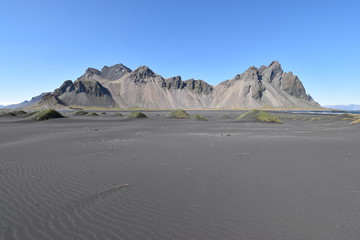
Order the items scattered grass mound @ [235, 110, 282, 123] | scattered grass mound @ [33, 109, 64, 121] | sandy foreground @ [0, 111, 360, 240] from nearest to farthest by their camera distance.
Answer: sandy foreground @ [0, 111, 360, 240], scattered grass mound @ [235, 110, 282, 123], scattered grass mound @ [33, 109, 64, 121]

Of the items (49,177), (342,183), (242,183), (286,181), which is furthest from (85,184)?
(342,183)

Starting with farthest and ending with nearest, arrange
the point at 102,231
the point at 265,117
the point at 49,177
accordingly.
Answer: the point at 265,117, the point at 49,177, the point at 102,231

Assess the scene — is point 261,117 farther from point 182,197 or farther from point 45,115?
point 45,115

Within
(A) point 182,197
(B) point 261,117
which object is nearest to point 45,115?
(B) point 261,117

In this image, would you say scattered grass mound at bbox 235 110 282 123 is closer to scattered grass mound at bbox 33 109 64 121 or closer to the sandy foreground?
the sandy foreground

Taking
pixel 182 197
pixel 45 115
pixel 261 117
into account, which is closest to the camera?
pixel 182 197

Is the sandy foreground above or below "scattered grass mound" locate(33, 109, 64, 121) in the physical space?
below

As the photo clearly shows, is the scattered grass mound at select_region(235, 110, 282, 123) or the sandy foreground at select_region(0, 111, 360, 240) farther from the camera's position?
the scattered grass mound at select_region(235, 110, 282, 123)

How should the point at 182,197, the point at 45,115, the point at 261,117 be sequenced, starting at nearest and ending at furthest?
the point at 182,197
the point at 261,117
the point at 45,115

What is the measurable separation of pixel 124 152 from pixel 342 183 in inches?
286

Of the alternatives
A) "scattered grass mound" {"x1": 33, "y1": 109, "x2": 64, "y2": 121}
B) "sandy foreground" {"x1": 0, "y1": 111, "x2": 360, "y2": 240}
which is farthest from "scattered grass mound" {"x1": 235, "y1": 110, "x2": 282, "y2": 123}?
"scattered grass mound" {"x1": 33, "y1": 109, "x2": 64, "y2": 121}

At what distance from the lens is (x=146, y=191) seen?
468 centimetres

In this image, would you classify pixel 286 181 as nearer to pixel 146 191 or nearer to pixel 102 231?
pixel 146 191

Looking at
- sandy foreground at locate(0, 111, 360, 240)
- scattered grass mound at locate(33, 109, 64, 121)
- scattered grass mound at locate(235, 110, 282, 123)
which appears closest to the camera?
sandy foreground at locate(0, 111, 360, 240)
